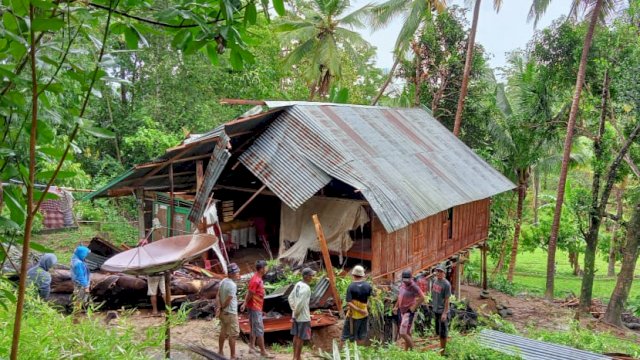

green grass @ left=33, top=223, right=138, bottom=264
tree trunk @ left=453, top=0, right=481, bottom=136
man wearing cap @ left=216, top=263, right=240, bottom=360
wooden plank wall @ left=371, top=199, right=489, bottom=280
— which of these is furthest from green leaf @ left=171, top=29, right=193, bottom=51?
tree trunk @ left=453, top=0, right=481, bottom=136

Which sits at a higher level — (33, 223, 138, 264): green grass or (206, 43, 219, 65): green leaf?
(206, 43, 219, 65): green leaf

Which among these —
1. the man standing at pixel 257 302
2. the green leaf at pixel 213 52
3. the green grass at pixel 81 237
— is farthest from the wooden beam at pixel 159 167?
the green leaf at pixel 213 52

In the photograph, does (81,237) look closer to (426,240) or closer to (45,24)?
(426,240)

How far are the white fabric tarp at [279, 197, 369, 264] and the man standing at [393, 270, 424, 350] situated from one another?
3.16 metres

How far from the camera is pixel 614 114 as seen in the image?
54.0 feet

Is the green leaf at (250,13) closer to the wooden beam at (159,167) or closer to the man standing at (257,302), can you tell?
the man standing at (257,302)

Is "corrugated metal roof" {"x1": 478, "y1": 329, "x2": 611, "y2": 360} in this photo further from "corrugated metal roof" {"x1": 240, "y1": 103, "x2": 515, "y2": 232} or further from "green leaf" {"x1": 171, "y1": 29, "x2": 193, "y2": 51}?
"green leaf" {"x1": 171, "y1": 29, "x2": 193, "y2": 51}

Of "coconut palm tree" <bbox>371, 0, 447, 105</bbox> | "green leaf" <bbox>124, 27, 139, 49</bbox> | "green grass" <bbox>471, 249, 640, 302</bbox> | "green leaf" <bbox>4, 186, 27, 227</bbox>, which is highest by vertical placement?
"coconut palm tree" <bbox>371, 0, 447, 105</bbox>

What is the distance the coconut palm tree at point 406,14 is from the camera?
21.5 metres

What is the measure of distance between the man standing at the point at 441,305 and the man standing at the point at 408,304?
36 centimetres

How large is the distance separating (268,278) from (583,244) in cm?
2200

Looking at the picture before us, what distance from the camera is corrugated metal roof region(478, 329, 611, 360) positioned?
24.5ft

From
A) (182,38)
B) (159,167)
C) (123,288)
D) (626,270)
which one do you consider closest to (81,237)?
(159,167)

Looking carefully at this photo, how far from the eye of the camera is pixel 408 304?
331 inches
